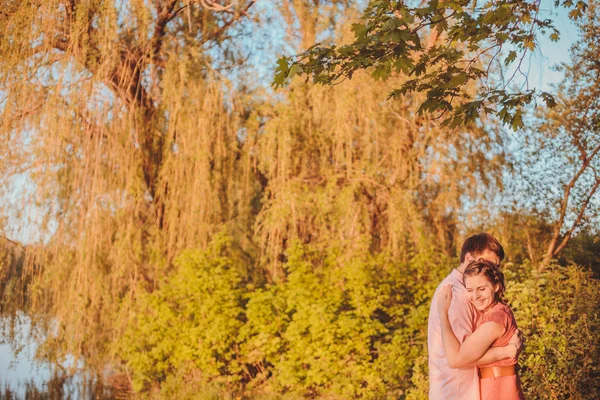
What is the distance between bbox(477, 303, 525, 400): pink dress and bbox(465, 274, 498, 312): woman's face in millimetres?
38

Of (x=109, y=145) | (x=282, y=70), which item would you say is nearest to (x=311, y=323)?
(x=109, y=145)

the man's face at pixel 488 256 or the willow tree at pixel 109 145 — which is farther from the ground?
the willow tree at pixel 109 145

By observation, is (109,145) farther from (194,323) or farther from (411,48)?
(411,48)

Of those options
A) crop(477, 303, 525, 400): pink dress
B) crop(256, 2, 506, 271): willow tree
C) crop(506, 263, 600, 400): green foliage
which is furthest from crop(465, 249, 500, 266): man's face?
crop(256, 2, 506, 271): willow tree

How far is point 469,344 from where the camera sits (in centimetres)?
285

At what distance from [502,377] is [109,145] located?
→ 7.90m

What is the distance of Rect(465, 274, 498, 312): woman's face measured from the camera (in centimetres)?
286

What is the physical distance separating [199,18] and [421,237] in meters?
4.98

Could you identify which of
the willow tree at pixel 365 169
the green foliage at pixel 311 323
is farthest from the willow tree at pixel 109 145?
the willow tree at pixel 365 169

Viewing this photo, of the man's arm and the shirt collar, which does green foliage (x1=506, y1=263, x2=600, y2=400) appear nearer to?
the shirt collar

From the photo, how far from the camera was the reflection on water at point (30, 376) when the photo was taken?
9531 millimetres

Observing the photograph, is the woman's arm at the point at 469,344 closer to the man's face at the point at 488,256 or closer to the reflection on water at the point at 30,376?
the man's face at the point at 488,256

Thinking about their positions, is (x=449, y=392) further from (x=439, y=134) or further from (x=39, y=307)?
(x=39, y=307)

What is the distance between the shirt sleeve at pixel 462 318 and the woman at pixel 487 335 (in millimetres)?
21
